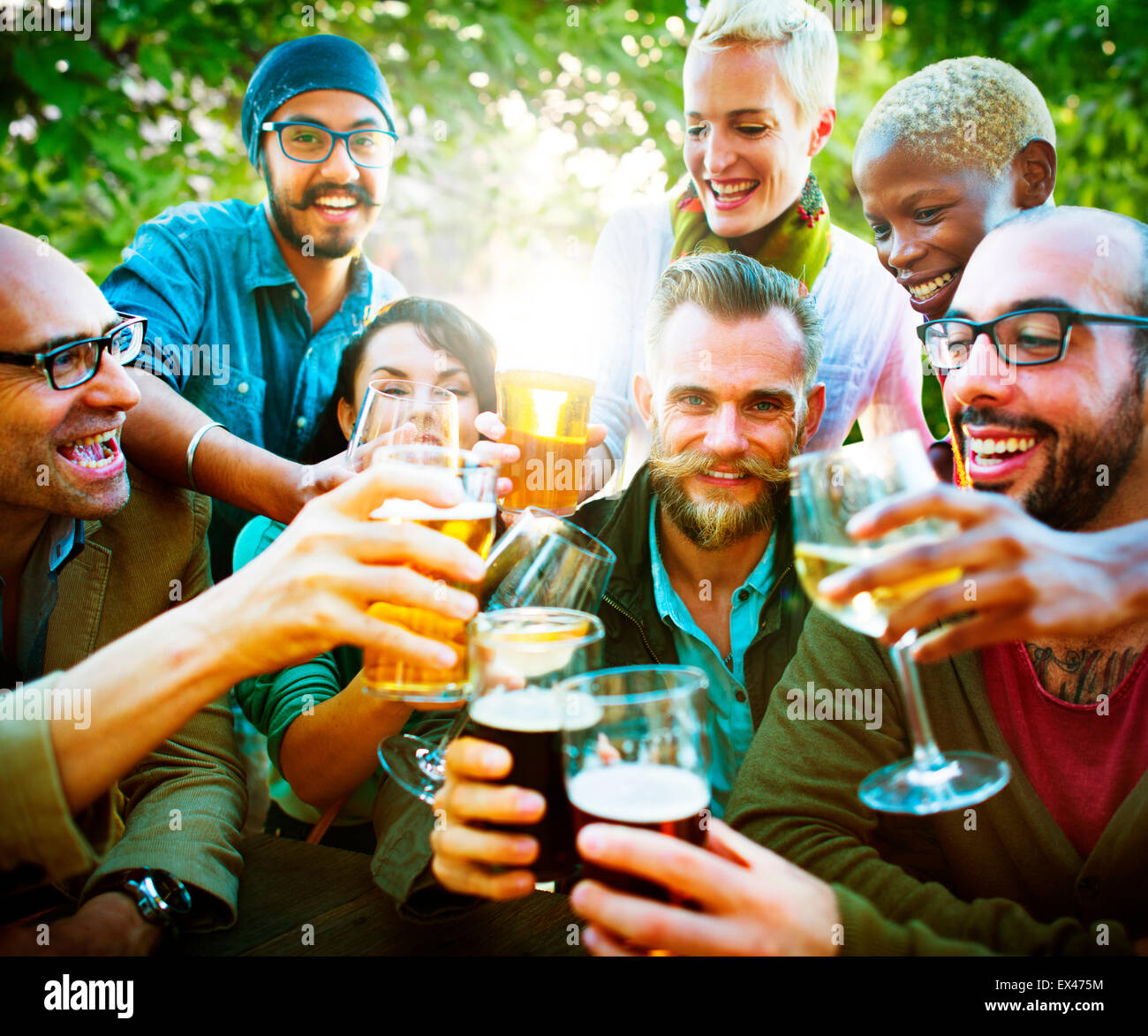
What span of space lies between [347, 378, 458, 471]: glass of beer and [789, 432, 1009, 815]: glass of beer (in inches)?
27.9

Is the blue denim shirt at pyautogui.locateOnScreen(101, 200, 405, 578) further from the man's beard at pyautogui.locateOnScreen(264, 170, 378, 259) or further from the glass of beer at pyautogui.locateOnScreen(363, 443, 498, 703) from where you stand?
the glass of beer at pyautogui.locateOnScreen(363, 443, 498, 703)

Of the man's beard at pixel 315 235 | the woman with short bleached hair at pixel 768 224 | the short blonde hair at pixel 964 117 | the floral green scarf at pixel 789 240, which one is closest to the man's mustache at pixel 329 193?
the man's beard at pixel 315 235

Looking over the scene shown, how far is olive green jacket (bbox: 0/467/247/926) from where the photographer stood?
1.24m

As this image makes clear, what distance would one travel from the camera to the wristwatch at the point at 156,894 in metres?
1.51

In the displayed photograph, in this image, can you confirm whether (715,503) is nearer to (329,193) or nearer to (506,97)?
(329,193)

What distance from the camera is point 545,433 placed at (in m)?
2.07

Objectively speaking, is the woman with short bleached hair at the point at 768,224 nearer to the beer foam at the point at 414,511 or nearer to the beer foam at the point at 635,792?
the beer foam at the point at 414,511

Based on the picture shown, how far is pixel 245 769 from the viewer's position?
6.89 feet

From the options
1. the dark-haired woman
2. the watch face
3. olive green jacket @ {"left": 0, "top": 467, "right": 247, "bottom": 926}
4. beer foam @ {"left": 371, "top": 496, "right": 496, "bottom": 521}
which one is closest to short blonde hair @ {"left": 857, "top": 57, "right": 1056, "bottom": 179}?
the dark-haired woman

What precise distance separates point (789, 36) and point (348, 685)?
2200 mm

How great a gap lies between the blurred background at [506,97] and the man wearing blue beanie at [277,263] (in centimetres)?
67
